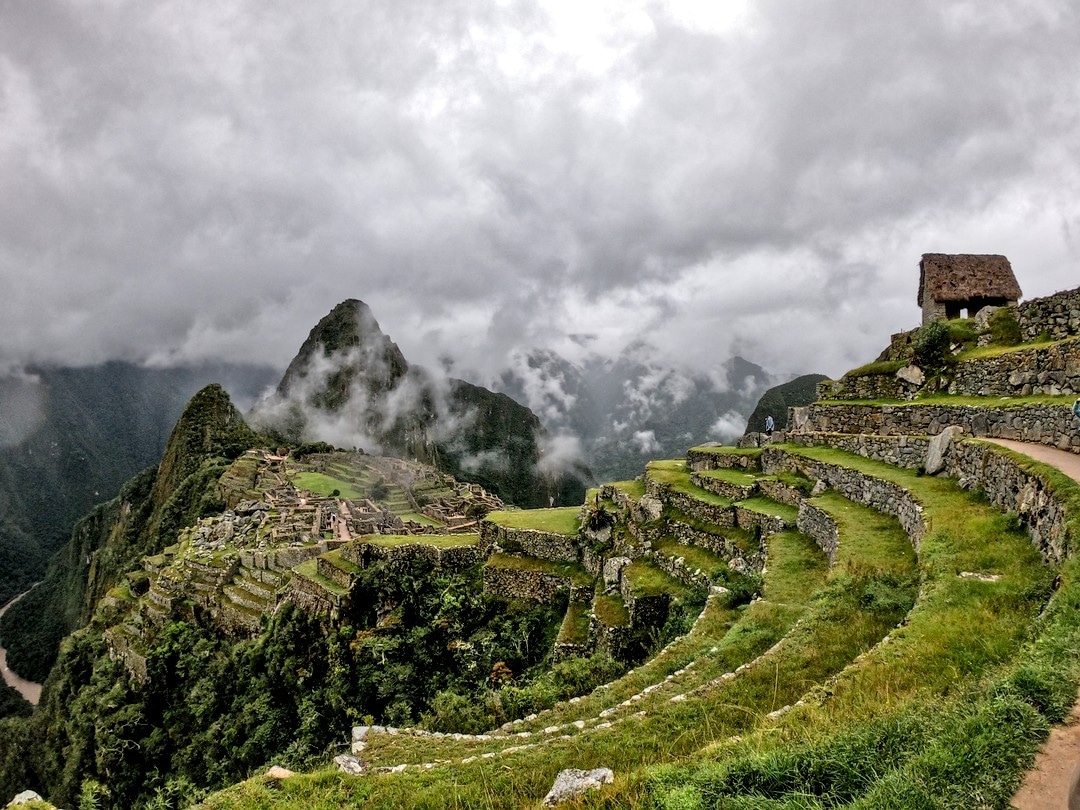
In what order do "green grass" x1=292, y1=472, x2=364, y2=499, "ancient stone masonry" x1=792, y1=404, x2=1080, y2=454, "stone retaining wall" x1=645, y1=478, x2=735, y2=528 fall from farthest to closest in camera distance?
1. "green grass" x1=292, y1=472, x2=364, y2=499
2. "stone retaining wall" x1=645, y1=478, x2=735, y2=528
3. "ancient stone masonry" x1=792, y1=404, x2=1080, y2=454

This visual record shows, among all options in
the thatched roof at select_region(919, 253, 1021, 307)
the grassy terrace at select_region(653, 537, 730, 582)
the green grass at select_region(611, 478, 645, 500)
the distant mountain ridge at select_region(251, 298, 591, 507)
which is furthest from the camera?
the distant mountain ridge at select_region(251, 298, 591, 507)

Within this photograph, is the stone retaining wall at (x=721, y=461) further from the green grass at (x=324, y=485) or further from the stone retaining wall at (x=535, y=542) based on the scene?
the green grass at (x=324, y=485)

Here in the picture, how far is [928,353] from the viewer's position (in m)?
14.5

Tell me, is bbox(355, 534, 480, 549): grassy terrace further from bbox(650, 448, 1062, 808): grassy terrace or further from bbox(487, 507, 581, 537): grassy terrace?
bbox(650, 448, 1062, 808): grassy terrace

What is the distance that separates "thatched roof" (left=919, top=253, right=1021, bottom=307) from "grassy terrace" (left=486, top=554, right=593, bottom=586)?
1459 centimetres

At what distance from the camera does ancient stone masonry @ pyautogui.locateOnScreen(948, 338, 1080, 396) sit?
993cm

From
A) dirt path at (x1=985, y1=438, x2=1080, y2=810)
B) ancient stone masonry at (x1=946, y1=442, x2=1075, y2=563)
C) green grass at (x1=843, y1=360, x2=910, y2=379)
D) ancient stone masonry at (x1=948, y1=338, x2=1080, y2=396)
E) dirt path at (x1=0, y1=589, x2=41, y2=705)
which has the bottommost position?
dirt path at (x1=0, y1=589, x2=41, y2=705)

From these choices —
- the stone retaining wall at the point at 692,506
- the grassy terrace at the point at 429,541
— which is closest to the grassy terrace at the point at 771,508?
the stone retaining wall at the point at 692,506

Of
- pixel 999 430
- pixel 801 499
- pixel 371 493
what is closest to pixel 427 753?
pixel 801 499

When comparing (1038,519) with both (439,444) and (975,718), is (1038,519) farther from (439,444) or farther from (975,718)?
(439,444)

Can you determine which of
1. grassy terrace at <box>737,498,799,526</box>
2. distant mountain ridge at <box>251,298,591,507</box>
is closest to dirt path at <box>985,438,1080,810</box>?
grassy terrace at <box>737,498,799,526</box>

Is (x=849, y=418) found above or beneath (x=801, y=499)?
above

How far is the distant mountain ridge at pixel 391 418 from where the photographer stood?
136 meters

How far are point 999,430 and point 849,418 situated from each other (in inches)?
196
